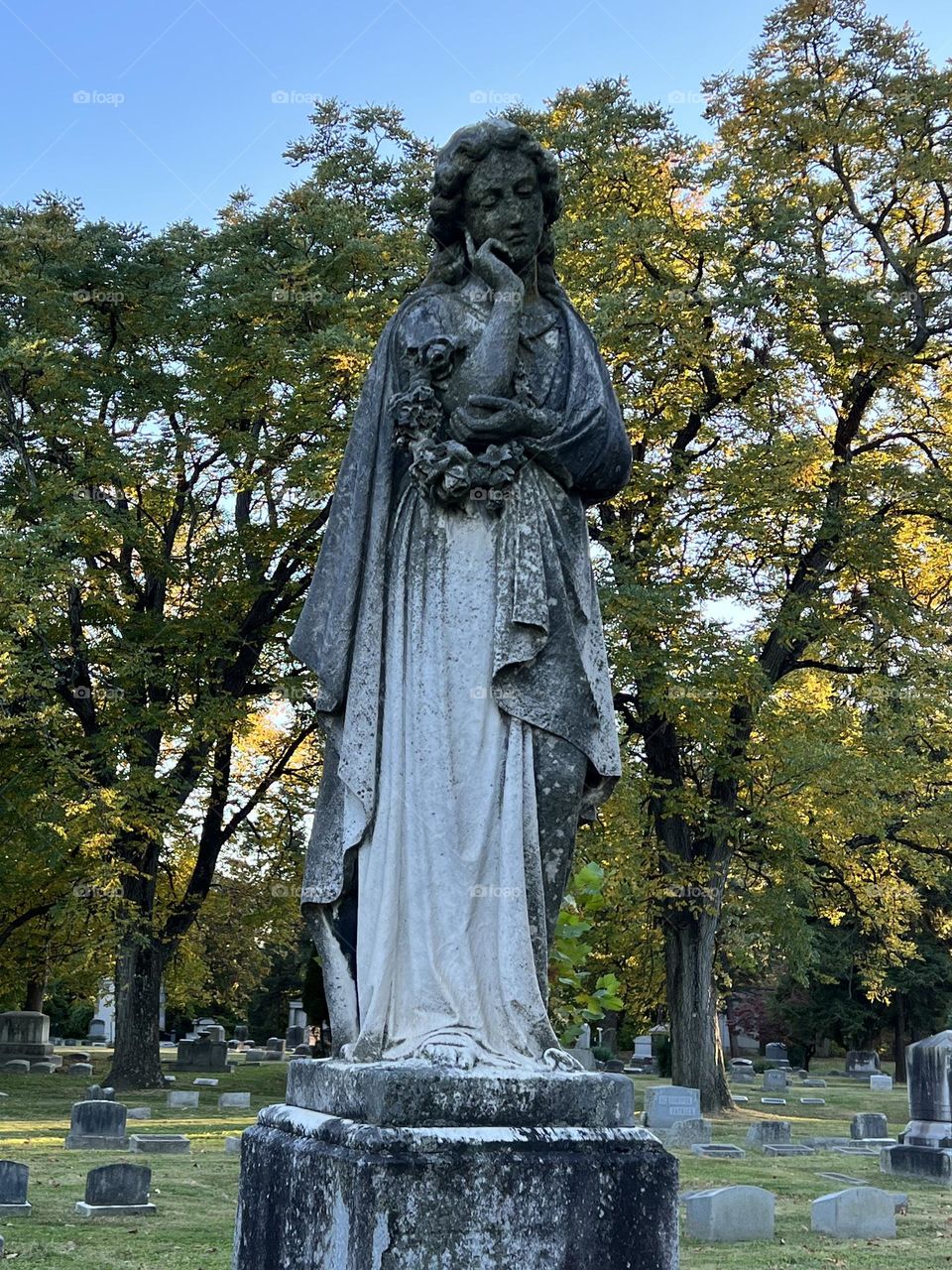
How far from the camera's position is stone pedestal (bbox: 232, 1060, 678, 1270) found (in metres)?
3.52

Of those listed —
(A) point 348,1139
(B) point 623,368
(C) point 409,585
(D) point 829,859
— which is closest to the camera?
(A) point 348,1139

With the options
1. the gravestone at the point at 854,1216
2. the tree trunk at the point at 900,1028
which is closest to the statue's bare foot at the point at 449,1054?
the gravestone at the point at 854,1216

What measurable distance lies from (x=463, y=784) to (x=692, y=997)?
2163 cm

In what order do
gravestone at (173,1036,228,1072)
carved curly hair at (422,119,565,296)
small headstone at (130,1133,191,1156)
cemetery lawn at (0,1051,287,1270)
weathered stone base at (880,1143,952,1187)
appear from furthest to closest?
gravestone at (173,1036,228,1072)
weathered stone base at (880,1143,952,1187)
small headstone at (130,1133,191,1156)
cemetery lawn at (0,1051,287,1270)
carved curly hair at (422,119,565,296)

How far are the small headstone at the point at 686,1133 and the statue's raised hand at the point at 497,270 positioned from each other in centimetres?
1781

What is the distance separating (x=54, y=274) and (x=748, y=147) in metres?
12.0

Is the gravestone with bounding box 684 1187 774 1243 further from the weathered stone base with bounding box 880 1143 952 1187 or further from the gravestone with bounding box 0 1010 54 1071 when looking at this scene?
the gravestone with bounding box 0 1010 54 1071

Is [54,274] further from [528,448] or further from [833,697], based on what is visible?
[528,448]

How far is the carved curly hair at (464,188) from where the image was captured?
4.83 metres

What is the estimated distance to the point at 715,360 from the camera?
2433 cm

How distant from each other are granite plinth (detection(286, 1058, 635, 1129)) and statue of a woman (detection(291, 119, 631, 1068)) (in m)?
0.15

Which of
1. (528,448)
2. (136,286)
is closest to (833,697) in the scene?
(136,286)

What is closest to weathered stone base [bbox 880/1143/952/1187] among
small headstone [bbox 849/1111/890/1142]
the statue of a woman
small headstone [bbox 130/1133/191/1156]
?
small headstone [bbox 849/1111/890/1142]

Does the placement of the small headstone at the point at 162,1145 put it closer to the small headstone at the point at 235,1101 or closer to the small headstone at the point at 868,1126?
the small headstone at the point at 235,1101
